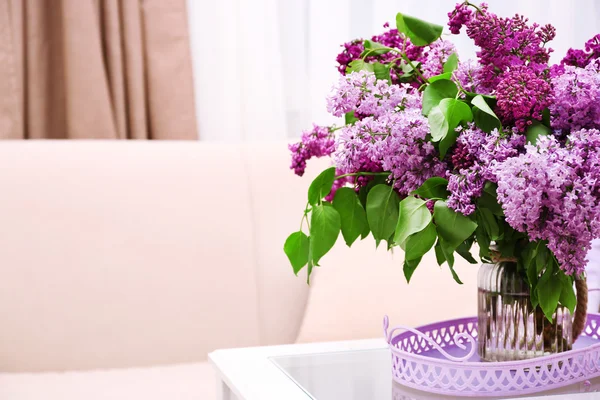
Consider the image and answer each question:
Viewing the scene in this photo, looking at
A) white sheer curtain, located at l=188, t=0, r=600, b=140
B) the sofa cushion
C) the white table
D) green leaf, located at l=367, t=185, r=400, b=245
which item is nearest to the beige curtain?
white sheer curtain, located at l=188, t=0, r=600, b=140

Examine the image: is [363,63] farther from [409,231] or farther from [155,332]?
[155,332]

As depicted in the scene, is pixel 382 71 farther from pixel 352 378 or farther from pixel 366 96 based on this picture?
pixel 352 378

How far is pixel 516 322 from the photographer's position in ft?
2.81

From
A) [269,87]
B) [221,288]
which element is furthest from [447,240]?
[269,87]

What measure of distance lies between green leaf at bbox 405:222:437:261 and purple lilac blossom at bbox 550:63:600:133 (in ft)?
0.54

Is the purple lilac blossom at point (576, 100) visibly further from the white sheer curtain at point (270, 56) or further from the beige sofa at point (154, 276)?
the white sheer curtain at point (270, 56)

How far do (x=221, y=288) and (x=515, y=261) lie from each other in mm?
983

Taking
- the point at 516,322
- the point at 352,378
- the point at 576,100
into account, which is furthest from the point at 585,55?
the point at 352,378

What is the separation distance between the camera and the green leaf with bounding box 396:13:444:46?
807 mm

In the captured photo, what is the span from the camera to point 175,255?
1698 millimetres

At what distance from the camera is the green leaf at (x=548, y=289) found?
2.54ft

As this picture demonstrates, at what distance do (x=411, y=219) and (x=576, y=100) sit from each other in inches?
7.9

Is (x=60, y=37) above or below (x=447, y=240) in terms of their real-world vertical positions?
above

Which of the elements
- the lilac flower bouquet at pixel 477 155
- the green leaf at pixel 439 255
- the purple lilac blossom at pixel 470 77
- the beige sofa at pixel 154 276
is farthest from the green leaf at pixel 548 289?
the beige sofa at pixel 154 276
